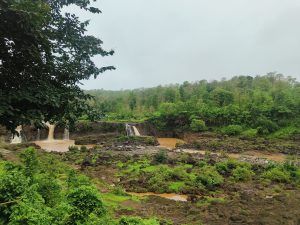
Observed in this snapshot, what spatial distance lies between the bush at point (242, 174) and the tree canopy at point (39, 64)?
18.5 meters

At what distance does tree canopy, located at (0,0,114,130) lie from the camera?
5.15 m

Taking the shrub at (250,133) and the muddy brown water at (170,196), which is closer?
the muddy brown water at (170,196)

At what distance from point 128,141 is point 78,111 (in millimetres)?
Result: 40164

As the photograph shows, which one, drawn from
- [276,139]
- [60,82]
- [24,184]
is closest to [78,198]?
[24,184]

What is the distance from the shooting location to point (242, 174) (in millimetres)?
23484

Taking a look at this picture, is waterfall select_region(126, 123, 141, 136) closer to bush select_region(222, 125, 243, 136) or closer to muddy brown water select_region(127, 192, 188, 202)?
bush select_region(222, 125, 243, 136)

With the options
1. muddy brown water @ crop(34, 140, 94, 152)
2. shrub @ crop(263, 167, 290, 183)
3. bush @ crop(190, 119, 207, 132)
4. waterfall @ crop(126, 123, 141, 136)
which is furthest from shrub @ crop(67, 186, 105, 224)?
waterfall @ crop(126, 123, 141, 136)

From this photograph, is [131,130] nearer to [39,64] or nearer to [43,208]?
[43,208]

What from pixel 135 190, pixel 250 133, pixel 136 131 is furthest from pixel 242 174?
pixel 136 131

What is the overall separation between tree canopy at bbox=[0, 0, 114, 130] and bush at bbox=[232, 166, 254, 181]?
1845cm

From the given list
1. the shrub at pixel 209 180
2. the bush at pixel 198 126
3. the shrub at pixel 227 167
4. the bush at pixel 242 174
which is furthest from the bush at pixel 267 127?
the shrub at pixel 209 180

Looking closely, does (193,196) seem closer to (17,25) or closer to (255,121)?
(17,25)

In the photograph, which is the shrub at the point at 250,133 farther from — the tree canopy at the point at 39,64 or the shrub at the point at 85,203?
the tree canopy at the point at 39,64

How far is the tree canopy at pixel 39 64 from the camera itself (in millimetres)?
5150
